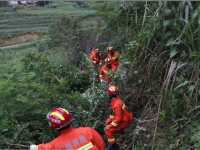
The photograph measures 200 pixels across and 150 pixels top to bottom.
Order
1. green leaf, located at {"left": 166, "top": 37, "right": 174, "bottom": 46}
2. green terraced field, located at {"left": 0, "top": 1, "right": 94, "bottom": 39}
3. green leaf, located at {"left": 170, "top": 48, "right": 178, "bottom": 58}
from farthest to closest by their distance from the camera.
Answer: green terraced field, located at {"left": 0, "top": 1, "right": 94, "bottom": 39} → green leaf, located at {"left": 166, "top": 37, "right": 174, "bottom": 46} → green leaf, located at {"left": 170, "top": 48, "right": 178, "bottom": 58}

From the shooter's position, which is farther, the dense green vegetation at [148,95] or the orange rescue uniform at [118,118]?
the orange rescue uniform at [118,118]

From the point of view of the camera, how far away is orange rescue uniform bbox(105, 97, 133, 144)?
4164 millimetres

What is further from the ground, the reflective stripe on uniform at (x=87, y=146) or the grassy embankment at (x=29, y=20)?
the reflective stripe on uniform at (x=87, y=146)

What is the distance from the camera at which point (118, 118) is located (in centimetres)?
417

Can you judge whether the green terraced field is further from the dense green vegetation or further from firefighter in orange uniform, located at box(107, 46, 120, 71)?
the dense green vegetation

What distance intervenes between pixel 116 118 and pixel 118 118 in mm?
38

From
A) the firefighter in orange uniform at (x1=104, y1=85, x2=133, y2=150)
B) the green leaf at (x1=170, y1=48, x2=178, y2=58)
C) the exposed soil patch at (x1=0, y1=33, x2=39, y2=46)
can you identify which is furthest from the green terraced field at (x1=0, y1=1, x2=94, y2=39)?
the green leaf at (x1=170, y1=48, x2=178, y2=58)

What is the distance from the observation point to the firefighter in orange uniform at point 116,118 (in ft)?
13.7

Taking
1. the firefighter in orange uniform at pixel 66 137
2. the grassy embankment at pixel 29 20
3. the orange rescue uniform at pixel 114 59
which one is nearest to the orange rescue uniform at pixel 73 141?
the firefighter in orange uniform at pixel 66 137

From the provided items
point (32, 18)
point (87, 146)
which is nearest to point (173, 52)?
point (87, 146)

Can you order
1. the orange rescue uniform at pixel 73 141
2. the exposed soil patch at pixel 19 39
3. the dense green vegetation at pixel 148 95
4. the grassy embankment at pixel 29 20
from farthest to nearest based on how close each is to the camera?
the grassy embankment at pixel 29 20 → the exposed soil patch at pixel 19 39 → the dense green vegetation at pixel 148 95 → the orange rescue uniform at pixel 73 141

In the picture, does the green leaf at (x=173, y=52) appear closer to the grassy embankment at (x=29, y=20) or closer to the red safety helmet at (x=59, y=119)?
Answer: the red safety helmet at (x=59, y=119)

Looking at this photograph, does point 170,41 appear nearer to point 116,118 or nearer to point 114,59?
point 116,118

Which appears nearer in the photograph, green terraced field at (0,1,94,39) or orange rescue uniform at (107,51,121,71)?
orange rescue uniform at (107,51,121,71)
